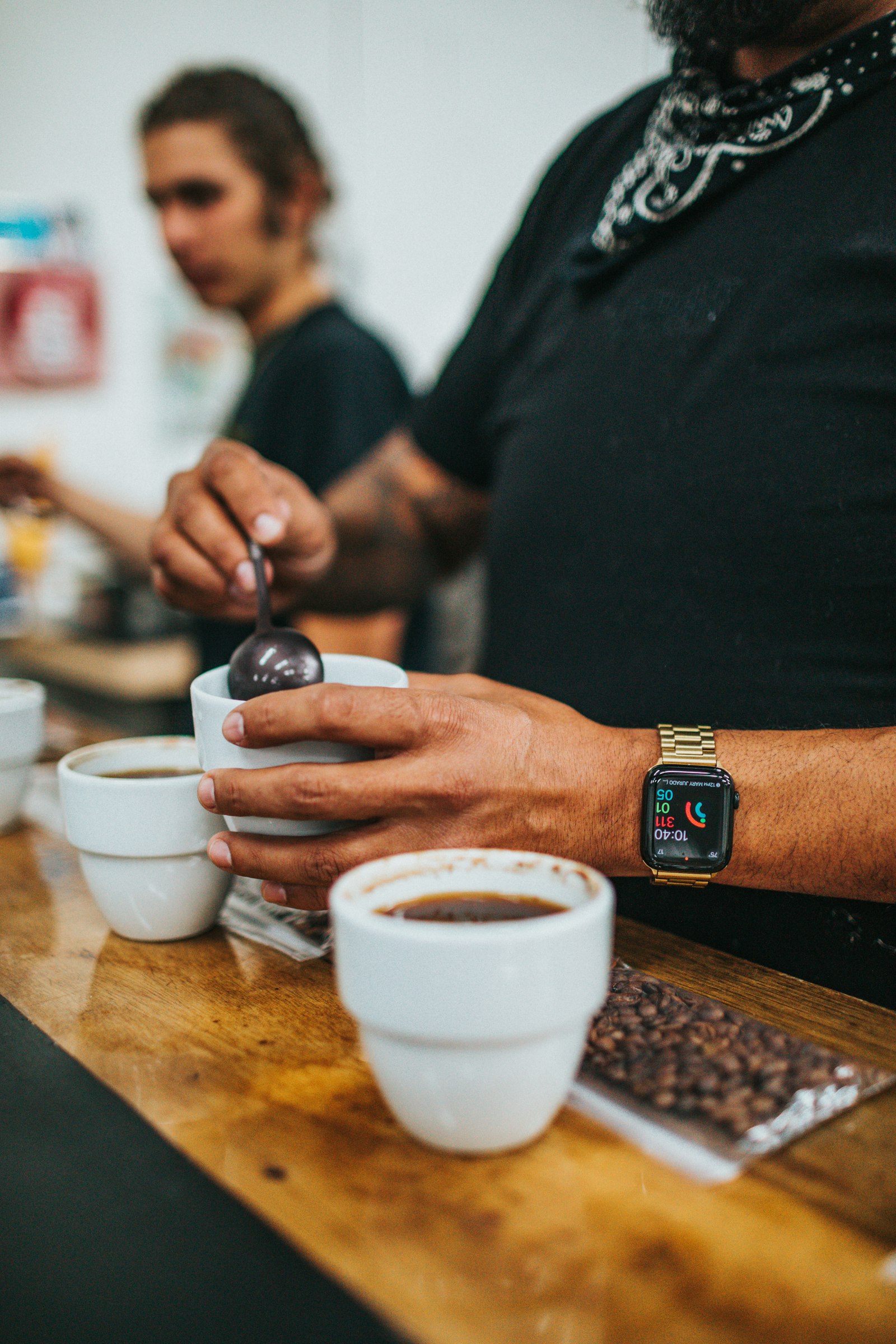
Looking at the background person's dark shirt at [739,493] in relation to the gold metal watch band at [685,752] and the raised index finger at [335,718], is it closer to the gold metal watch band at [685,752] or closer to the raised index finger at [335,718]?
the gold metal watch band at [685,752]

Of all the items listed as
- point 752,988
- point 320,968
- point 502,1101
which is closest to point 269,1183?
point 502,1101

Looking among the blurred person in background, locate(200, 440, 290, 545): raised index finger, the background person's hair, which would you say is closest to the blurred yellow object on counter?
the blurred person in background

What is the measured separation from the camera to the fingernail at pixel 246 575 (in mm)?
1046

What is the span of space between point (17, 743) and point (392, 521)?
0.72m

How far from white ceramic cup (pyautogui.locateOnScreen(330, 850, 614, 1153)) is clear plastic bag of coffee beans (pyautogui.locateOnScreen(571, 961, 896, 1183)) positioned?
5 cm

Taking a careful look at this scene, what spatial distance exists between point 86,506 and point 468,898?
1.98 metres

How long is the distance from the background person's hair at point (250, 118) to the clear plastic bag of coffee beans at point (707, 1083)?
2.05m

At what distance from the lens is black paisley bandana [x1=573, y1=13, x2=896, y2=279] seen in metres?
0.99

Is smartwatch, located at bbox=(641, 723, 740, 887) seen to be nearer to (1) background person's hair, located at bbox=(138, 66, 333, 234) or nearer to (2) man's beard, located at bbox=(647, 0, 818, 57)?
(2) man's beard, located at bbox=(647, 0, 818, 57)

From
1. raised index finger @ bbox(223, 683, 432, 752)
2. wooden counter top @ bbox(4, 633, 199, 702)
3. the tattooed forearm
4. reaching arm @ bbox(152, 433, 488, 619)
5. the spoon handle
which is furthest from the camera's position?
wooden counter top @ bbox(4, 633, 199, 702)

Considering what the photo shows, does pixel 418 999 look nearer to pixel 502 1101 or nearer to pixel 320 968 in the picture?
pixel 502 1101

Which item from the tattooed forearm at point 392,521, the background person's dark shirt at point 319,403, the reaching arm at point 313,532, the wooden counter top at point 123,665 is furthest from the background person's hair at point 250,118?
the wooden counter top at point 123,665

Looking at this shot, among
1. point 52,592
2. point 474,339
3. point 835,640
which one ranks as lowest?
point 52,592

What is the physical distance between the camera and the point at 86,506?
237cm
